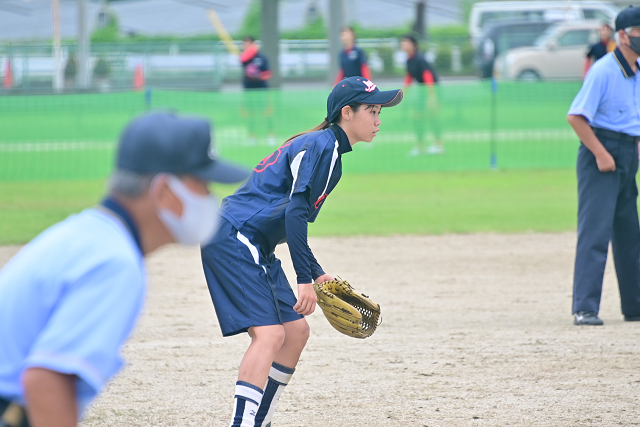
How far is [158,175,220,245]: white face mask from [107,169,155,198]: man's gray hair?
0.18 ft

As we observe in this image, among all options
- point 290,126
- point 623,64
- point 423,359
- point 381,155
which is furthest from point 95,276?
point 381,155

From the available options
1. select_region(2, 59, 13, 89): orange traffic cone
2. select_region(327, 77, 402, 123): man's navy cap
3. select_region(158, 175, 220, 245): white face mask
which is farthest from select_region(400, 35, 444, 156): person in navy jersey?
select_region(2, 59, 13, 89): orange traffic cone

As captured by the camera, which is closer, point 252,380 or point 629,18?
point 252,380

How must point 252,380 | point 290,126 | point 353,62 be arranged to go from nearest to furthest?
1. point 252,380
2. point 290,126
3. point 353,62

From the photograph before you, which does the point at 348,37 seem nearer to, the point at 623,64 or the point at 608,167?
the point at 623,64

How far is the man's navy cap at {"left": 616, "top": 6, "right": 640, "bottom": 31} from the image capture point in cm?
558

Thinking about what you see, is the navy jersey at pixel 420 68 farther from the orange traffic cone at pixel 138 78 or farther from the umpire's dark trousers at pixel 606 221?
the orange traffic cone at pixel 138 78

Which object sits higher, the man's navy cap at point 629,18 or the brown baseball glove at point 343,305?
the man's navy cap at point 629,18

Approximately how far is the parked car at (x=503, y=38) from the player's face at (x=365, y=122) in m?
20.2

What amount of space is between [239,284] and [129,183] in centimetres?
176

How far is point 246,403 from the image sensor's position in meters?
3.41

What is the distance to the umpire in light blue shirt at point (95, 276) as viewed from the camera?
1694mm

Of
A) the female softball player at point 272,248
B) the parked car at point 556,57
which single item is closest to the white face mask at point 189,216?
the female softball player at point 272,248

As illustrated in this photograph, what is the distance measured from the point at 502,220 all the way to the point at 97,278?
896 centimetres
